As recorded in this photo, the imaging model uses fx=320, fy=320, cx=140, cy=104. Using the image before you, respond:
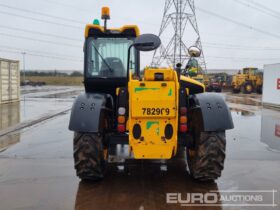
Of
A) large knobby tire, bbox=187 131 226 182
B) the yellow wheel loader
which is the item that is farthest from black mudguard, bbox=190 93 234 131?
the yellow wheel loader

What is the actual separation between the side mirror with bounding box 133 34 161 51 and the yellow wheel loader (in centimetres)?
3044

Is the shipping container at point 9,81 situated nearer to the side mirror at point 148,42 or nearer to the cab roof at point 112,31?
the cab roof at point 112,31

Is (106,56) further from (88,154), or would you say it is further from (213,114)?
(213,114)

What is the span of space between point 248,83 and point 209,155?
30218 millimetres

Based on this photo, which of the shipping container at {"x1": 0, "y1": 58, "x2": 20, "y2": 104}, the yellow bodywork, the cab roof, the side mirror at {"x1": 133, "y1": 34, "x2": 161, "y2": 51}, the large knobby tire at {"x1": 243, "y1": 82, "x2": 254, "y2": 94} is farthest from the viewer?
the large knobby tire at {"x1": 243, "y1": 82, "x2": 254, "y2": 94}

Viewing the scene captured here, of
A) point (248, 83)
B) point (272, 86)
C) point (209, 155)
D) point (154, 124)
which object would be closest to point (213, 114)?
point (209, 155)

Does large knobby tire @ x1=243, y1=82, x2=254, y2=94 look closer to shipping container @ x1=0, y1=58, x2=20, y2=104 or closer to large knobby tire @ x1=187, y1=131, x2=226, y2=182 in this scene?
shipping container @ x1=0, y1=58, x2=20, y2=104

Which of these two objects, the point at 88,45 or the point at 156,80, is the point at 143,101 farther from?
the point at 88,45

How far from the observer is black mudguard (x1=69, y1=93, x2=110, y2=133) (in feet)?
15.4

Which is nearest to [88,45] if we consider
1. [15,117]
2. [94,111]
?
[94,111]

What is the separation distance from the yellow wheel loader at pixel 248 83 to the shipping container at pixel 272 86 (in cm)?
1360

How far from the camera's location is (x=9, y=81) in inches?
746

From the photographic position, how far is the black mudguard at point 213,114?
474cm

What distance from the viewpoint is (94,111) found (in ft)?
15.7
